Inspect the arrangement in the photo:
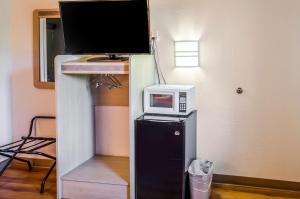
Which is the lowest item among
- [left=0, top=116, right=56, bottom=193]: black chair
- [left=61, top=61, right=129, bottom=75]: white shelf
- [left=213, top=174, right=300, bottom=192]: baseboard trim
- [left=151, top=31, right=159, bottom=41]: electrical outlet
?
[left=213, top=174, right=300, bottom=192]: baseboard trim

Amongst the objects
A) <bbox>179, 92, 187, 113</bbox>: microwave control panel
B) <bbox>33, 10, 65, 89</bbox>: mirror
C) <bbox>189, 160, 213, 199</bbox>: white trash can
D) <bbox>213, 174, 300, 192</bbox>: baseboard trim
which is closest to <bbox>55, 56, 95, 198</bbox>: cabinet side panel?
<bbox>33, 10, 65, 89</bbox>: mirror

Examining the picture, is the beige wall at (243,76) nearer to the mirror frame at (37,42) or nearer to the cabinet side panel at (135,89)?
the cabinet side panel at (135,89)

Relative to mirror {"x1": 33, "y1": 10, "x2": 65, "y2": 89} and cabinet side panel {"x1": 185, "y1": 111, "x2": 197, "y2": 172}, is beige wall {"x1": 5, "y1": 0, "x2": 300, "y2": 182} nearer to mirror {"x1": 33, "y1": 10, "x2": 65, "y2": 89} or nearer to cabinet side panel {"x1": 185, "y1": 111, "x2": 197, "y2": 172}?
cabinet side panel {"x1": 185, "y1": 111, "x2": 197, "y2": 172}

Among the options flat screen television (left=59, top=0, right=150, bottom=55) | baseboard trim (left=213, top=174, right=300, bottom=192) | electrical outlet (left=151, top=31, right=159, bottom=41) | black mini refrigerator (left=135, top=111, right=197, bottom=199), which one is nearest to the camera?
black mini refrigerator (left=135, top=111, right=197, bottom=199)

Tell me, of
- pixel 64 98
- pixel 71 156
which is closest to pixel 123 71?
pixel 64 98

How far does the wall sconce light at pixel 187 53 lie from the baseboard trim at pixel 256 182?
3.57ft

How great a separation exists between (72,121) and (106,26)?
2.89ft

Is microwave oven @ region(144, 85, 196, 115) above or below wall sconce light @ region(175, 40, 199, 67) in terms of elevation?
below

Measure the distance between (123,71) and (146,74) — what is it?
38 centimetres

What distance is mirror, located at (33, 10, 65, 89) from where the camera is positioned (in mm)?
3773

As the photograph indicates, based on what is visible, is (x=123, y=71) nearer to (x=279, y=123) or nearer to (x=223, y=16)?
(x=223, y=16)

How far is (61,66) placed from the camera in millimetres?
3086

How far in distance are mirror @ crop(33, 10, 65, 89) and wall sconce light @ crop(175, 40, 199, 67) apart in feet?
3.92

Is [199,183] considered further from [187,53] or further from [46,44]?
[46,44]
